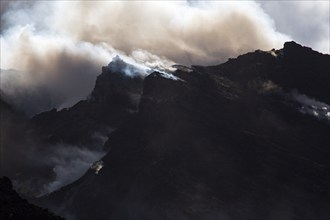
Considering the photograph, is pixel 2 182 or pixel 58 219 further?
pixel 2 182

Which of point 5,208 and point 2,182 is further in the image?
point 2,182

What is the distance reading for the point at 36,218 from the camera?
360ft

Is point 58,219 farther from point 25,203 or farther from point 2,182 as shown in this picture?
point 2,182

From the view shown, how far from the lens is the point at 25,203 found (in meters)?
113

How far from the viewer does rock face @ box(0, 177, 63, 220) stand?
107 metres

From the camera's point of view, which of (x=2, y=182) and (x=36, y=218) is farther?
(x=2, y=182)

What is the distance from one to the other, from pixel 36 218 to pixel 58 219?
138 inches

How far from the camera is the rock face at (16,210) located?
10731 cm

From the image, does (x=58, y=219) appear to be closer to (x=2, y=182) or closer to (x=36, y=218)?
(x=36, y=218)

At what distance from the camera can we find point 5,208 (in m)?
109

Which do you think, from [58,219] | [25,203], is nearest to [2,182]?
[25,203]

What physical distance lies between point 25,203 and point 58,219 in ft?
24.0

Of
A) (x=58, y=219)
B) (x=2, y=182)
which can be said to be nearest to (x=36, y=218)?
(x=58, y=219)

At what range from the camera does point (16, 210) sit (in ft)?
359
